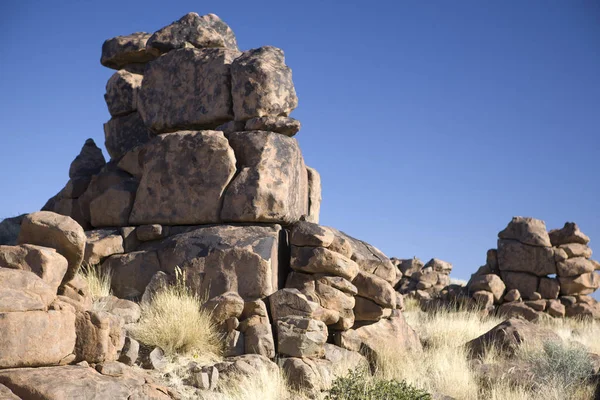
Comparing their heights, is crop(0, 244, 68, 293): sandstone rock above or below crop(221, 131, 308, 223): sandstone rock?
below

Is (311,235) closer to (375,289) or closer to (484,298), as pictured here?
(375,289)

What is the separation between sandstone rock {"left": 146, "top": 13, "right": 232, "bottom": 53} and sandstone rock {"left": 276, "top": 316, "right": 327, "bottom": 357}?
7309mm

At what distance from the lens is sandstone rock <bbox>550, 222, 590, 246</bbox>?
877 inches

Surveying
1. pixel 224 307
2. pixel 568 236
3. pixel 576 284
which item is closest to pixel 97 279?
pixel 224 307

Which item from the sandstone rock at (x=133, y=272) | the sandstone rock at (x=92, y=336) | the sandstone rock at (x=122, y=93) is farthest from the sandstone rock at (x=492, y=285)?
the sandstone rock at (x=92, y=336)

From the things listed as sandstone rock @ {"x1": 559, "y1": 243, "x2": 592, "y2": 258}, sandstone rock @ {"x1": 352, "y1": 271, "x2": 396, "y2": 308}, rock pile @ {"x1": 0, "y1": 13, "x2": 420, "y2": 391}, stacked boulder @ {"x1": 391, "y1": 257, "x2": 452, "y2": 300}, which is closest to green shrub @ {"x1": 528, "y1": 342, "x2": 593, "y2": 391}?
rock pile @ {"x1": 0, "y1": 13, "x2": 420, "y2": 391}

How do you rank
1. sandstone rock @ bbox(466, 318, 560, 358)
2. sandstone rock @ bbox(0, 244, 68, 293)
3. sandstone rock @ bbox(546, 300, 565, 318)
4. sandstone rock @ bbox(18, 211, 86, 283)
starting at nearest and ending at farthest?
sandstone rock @ bbox(0, 244, 68, 293) → sandstone rock @ bbox(18, 211, 86, 283) → sandstone rock @ bbox(466, 318, 560, 358) → sandstone rock @ bbox(546, 300, 565, 318)

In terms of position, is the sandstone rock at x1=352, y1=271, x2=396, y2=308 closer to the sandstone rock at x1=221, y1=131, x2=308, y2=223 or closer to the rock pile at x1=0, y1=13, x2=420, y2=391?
the rock pile at x1=0, y1=13, x2=420, y2=391

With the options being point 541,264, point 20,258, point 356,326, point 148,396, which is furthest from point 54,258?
point 541,264

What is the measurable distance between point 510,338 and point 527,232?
33.6ft

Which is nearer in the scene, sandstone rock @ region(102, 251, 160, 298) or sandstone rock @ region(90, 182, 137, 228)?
sandstone rock @ region(102, 251, 160, 298)

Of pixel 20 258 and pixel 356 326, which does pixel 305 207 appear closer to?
pixel 356 326

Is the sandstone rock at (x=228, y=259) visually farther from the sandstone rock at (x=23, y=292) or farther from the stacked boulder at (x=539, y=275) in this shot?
the stacked boulder at (x=539, y=275)

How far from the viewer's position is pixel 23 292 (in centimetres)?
694
